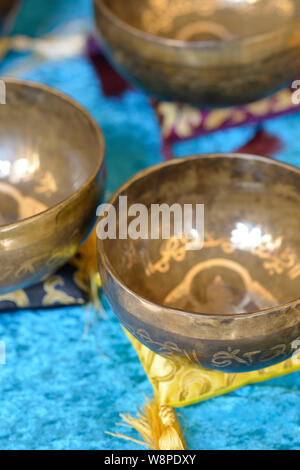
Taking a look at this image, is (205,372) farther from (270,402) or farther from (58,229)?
(58,229)

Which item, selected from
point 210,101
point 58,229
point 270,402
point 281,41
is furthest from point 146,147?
point 270,402

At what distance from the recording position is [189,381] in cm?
99

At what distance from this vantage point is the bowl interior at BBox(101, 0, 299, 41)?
146 centimetres

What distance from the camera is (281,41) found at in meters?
1.19

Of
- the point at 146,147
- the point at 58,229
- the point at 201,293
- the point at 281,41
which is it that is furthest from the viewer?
the point at 146,147

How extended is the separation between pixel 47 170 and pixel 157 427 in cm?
48

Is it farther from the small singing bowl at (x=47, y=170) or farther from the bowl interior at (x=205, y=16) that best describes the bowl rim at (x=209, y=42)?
the bowl interior at (x=205, y=16)

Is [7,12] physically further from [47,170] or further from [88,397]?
[88,397]

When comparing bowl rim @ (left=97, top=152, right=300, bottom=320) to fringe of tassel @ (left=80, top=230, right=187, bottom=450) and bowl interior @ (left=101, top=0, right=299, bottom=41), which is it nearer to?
fringe of tassel @ (left=80, top=230, right=187, bottom=450)

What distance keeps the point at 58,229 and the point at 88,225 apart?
0.25 feet

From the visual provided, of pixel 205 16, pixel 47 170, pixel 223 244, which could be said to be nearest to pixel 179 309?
pixel 223 244

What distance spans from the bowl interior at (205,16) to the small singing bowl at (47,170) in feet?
1.09

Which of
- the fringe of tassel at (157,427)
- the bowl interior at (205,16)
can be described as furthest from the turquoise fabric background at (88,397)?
the bowl interior at (205,16)

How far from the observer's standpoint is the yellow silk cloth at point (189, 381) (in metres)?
0.99
